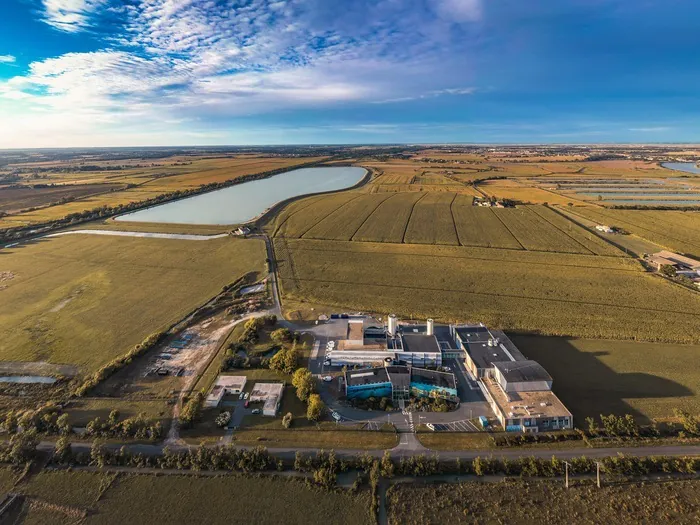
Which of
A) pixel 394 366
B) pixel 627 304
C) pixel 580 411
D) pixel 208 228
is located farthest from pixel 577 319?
pixel 208 228

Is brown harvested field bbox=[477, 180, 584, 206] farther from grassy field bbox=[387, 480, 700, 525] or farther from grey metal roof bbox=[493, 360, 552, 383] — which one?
grassy field bbox=[387, 480, 700, 525]

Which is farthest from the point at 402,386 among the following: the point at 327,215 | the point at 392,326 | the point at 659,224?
the point at 659,224

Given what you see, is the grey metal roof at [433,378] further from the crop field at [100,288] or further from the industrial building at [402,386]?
the crop field at [100,288]

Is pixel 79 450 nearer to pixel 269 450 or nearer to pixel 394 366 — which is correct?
pixel 269 450

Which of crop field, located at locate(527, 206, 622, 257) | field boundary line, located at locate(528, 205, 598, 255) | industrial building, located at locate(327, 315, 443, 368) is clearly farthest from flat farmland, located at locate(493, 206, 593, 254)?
industrial building, located at locate(327, 315, 443, 368)

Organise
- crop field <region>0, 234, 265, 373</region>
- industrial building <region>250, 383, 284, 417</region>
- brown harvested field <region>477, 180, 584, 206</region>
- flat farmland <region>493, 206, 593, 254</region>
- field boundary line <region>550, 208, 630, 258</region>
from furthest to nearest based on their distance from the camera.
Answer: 1. brown harvested field <region>477, 180, 584, 206</region>
2. flat farmland <region>493, 206, 593, 254</region>
3. field boundary line <region>550, 208, 630, 258</region>
4. crop field <region>0, 234, 265, 373</region>
5. industrial building <region>250, 383, 284, 417</region>

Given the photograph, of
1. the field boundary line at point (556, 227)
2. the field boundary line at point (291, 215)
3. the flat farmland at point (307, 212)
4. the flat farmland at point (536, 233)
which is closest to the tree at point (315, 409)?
the flat farmland at point (307, 212)

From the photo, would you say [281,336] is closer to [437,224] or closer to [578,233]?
[437,224]
